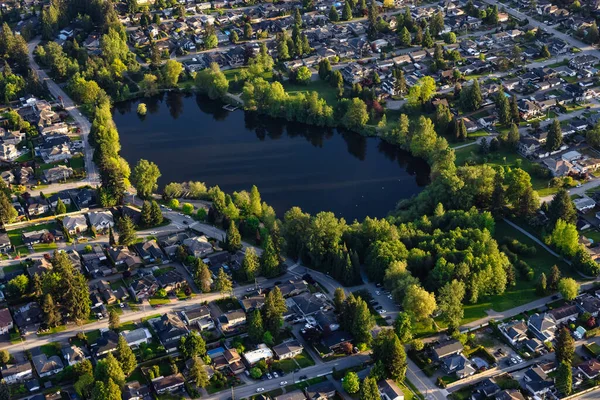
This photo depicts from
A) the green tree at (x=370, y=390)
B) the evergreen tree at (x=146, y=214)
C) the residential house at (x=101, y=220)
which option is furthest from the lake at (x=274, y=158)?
the green tree at (x=370, y=390)

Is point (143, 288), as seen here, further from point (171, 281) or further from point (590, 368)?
point (590, 368)

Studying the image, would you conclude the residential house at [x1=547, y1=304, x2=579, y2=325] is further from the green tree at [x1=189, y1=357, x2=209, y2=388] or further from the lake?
the green tree at [x1=189, y1=357, x2=209, y2=388]

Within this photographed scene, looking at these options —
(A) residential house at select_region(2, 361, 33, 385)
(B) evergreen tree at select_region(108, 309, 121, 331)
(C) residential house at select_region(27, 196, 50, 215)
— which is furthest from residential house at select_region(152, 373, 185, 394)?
(C) residential house at select_region(27, 196, 50, 215)

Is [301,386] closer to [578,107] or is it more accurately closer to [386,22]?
[578,107]

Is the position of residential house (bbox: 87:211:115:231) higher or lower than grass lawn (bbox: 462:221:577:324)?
higher

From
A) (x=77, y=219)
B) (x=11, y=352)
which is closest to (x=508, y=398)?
(x=11, y=352)

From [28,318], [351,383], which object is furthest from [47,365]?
[351,383]

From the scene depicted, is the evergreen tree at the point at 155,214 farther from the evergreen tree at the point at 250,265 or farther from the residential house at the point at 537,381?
the residential house at the point at 537,381
